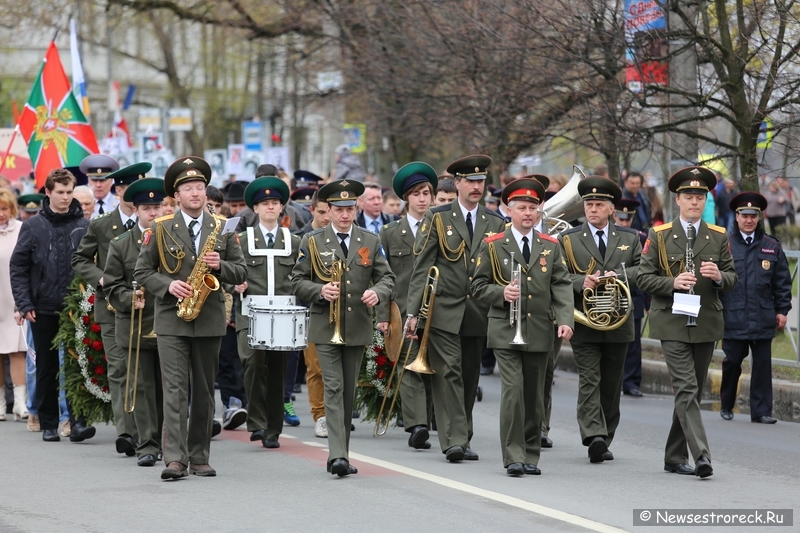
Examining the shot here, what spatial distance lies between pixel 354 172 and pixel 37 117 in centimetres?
526

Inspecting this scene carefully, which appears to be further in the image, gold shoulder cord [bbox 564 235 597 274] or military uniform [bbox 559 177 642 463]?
gold shoulder cord [bbox 564 235 597 274]

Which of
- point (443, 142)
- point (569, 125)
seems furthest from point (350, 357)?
point (443, 142)

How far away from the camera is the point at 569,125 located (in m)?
19.2

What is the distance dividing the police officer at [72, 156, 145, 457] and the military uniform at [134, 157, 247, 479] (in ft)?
4.09

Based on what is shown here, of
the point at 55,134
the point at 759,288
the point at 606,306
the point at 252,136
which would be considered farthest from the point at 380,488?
the point at 252,136

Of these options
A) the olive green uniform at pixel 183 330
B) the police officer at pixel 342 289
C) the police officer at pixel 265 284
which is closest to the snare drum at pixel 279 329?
the police officer at pixel 342 289

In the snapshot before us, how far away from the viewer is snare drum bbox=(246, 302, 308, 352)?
444 inches

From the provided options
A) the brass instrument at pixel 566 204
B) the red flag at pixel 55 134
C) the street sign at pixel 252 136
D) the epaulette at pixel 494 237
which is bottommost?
the epaulette at pixel 494 237

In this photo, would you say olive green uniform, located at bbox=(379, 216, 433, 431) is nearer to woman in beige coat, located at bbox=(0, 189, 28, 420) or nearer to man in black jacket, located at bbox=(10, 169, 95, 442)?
man in black jacket, located at bbox=(10, 169, 95, 442)

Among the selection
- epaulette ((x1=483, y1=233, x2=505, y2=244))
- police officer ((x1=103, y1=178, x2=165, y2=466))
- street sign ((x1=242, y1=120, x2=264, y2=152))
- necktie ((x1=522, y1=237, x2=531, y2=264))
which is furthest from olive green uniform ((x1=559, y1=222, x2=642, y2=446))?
street sign ((x1=242, y1=120, x2=264, y2=152))

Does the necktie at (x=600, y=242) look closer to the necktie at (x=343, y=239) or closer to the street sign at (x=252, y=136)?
the necktie at (x=343, y=239)

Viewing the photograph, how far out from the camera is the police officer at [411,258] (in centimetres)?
1205

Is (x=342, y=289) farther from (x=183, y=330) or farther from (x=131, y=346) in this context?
(x=131, y=346)

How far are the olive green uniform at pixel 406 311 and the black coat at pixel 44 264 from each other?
9.16 feet
